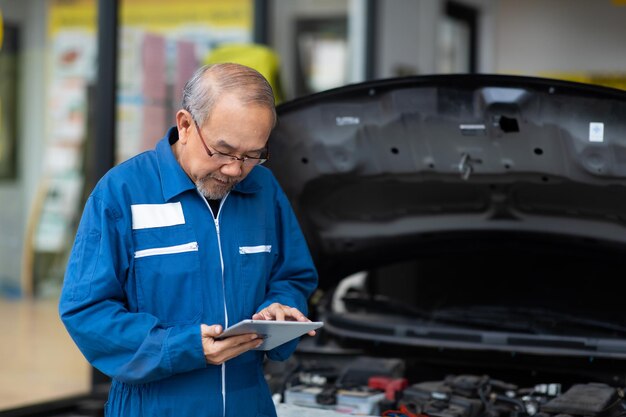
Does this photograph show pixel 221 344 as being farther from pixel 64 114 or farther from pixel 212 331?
pixel 64 114

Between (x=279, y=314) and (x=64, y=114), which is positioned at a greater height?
(x=64, y=114)

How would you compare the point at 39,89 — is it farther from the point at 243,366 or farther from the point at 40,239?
the point at 243,366

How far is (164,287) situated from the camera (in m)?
2.72

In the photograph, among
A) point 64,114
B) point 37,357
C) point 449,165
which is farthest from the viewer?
point 64,114

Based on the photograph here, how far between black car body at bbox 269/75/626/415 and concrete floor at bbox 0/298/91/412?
1895 millimetres

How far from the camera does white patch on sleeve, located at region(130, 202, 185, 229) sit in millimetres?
2721

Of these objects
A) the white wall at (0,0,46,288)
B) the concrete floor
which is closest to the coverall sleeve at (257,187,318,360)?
the concrete floor

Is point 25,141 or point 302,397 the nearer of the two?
point 302,397

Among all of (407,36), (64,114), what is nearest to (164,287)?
(64,114)

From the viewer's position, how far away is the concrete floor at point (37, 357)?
5.59 m

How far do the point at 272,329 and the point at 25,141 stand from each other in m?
3.63

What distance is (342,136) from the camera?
4027 millimetres

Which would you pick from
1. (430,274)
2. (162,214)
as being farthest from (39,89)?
(162,214)

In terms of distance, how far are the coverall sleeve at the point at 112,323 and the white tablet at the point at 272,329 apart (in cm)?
11
